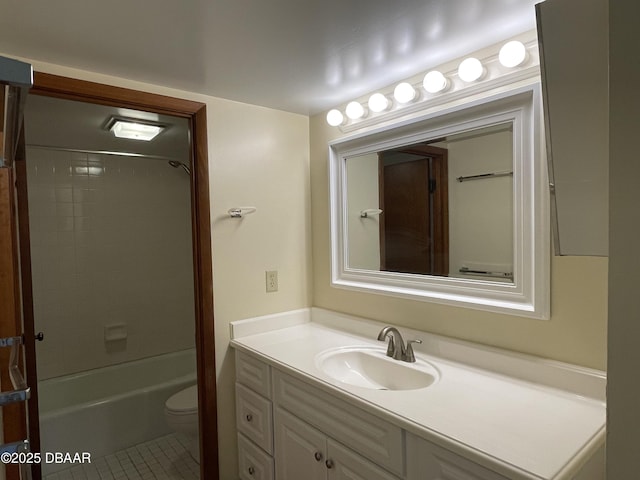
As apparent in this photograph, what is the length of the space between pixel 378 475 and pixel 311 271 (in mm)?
1251

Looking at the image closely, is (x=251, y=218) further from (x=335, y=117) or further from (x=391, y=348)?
(x=391, y=348)

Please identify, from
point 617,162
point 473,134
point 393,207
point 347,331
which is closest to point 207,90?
point 393,207

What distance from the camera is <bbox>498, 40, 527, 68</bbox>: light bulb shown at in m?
1.30

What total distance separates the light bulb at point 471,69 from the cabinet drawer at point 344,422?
126 centimetres

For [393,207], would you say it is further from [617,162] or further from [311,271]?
[617,162]

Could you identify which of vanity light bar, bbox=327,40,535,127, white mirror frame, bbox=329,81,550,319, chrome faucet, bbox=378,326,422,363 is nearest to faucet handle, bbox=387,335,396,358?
chrome faucet, bbox=378,326,422,363

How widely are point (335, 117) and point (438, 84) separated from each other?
0.61 metres

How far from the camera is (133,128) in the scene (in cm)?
236

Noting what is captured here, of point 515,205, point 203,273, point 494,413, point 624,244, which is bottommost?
point 494,413

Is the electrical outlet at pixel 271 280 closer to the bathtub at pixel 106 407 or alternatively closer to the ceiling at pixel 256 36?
the ceiling at pixel 256 36

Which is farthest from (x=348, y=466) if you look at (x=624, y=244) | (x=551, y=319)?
(x=624, y=244)

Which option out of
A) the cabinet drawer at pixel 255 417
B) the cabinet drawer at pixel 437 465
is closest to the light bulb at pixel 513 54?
the cabinet drawer at pixel 437 465

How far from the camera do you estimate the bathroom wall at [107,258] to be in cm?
269

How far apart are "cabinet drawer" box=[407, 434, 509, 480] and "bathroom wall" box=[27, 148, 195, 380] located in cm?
259
